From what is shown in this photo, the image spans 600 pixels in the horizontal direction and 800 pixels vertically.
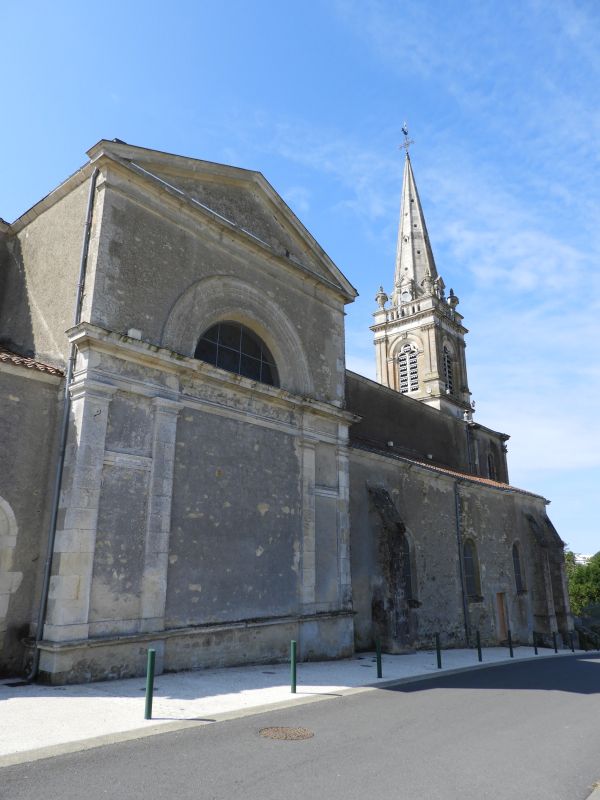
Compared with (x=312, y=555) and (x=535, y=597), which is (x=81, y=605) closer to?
(x=312, y=555)

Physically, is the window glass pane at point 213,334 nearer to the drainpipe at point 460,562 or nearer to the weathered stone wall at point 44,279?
the weathered stone wall at point 44,279

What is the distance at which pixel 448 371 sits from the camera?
32.6 meters

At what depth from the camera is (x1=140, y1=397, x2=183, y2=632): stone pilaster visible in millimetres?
9172

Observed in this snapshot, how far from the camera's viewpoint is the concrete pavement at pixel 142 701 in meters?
5.48

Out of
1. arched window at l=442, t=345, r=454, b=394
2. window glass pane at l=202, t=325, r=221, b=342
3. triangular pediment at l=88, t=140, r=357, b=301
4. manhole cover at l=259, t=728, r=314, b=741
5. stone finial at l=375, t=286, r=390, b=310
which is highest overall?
stone finial at l=375, t=286, r=390, b=310

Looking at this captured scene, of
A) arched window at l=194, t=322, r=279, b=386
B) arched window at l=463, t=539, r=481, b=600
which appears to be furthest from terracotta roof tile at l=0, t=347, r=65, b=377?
arched window at l=463, t=539, r=481, b=600

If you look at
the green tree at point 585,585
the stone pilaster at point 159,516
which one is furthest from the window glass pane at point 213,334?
the green tree at point 585,585

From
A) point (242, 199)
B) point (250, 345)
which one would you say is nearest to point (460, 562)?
point (250, 345)

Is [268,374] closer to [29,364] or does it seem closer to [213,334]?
[213,334]

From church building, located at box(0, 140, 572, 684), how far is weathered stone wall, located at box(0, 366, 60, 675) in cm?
3

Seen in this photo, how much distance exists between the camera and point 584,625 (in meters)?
27.3

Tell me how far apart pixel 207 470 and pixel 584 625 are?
24518 millimetres

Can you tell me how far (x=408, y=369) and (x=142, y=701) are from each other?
27196 millimetres

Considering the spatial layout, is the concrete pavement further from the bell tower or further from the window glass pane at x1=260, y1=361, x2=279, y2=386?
the bell tower
